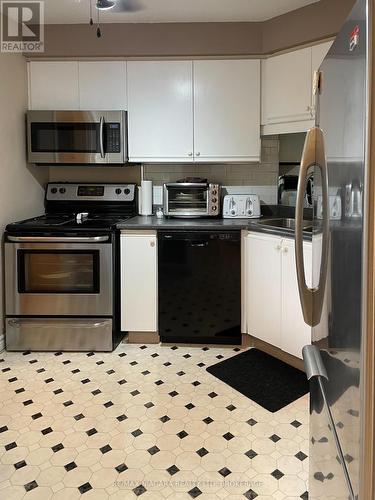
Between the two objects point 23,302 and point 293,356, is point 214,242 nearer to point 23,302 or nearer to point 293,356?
point 293,356

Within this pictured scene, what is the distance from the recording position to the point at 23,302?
3.17m

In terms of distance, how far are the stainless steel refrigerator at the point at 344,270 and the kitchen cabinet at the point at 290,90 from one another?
6.06 feet

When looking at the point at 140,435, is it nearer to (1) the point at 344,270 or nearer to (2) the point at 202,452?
(2) the point at 202,452

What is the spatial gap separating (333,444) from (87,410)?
1.71m

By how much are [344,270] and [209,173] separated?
9.65 ft

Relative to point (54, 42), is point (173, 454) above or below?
below

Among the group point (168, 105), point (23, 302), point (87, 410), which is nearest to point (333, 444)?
point (87, 410)

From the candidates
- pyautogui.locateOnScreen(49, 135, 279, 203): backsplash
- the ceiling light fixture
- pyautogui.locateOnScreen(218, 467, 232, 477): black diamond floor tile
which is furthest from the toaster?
pyautogui.locateOnScreen(218, 467, 232, 477): black diamond floor tile

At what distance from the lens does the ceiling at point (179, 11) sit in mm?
2900

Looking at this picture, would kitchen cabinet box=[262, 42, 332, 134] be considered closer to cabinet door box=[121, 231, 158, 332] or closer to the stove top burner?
cabinet door box=[121, 231, 158, 332]

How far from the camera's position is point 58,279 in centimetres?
316

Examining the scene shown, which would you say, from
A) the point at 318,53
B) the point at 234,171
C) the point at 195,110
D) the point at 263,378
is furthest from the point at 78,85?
the point at 263,378

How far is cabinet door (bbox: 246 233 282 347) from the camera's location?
2941 mm

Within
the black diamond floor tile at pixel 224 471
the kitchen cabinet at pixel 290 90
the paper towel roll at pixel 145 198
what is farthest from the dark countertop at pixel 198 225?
the black diamond floor tile at pixel 224 471
